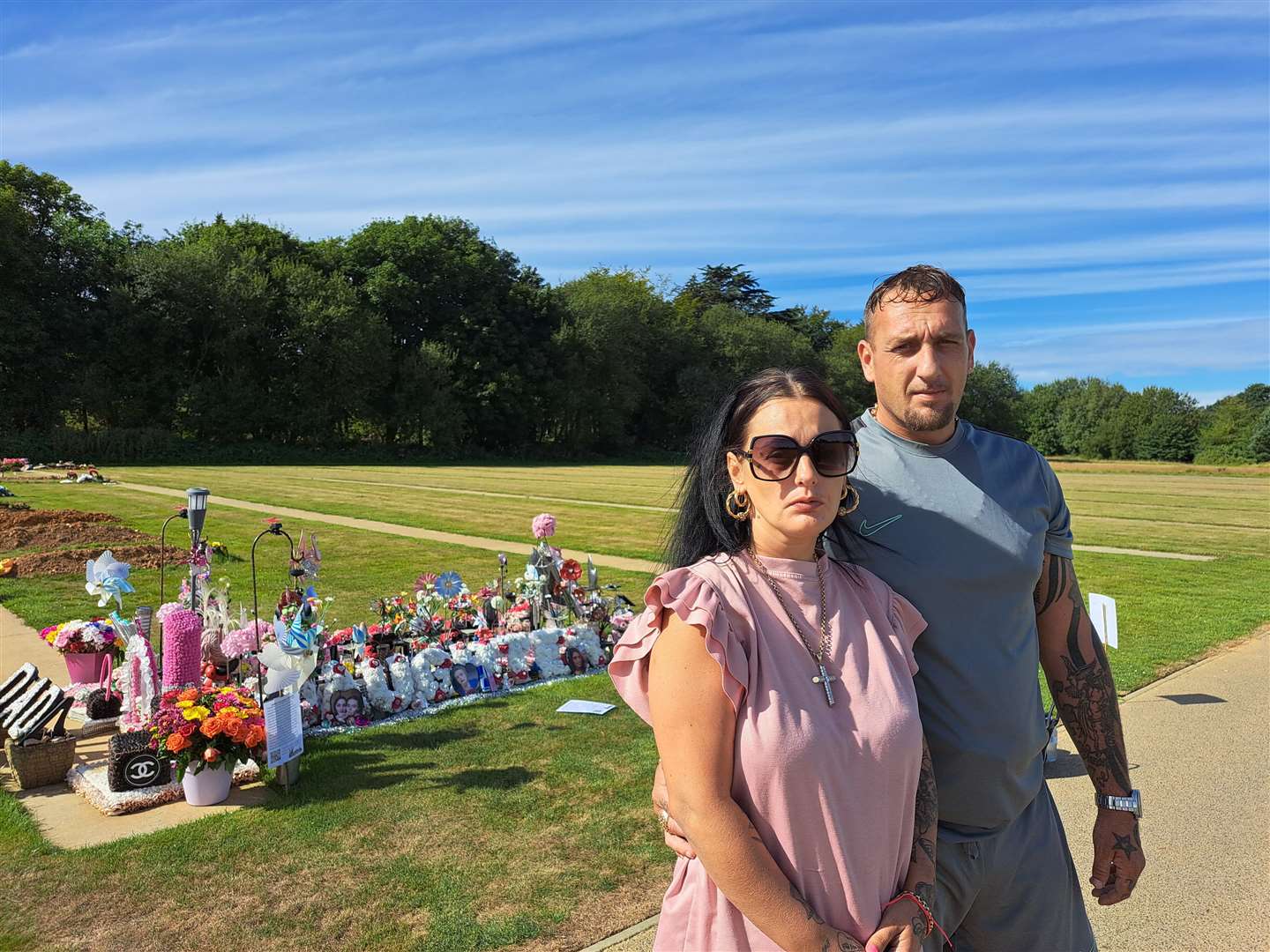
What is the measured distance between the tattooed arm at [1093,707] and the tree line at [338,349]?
89.9 feet

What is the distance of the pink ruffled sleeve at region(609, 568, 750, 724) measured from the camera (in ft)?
4.92

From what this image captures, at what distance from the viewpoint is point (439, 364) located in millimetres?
45781

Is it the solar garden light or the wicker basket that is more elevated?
the solar garden light

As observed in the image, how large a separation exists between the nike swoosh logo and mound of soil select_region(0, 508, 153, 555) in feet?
43.8

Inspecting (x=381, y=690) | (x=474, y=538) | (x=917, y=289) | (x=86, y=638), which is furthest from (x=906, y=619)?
(x=474, y=538)

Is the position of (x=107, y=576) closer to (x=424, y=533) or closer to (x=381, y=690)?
(x=381, y=690)

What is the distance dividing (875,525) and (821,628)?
381 mm

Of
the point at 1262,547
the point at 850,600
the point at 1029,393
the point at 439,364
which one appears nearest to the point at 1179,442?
the point at 1029,393

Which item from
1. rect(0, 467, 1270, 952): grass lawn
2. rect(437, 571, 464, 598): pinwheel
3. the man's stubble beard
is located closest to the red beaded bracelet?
the man's stubble beard

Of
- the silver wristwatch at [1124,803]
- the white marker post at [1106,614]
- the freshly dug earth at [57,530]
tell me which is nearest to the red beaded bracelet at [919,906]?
the silver wristwatch at [1124,803]

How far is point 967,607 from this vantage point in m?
1.89

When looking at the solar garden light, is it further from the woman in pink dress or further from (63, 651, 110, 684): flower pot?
the woman in pink dress

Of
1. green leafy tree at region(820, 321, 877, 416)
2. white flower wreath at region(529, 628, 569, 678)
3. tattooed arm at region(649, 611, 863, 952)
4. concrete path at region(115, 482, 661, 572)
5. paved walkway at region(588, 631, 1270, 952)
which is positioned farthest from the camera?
green leafy tree at region(820, 321, 877, 416)

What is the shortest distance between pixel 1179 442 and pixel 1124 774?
7429 cm
